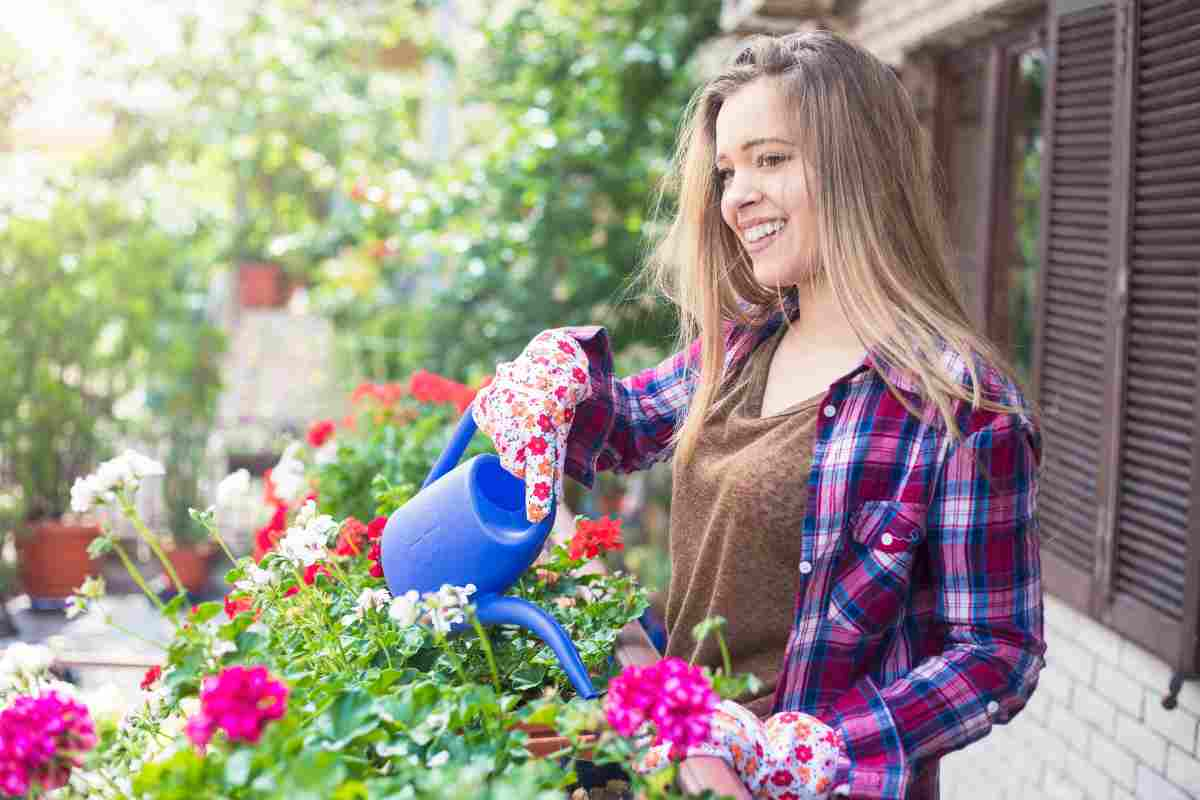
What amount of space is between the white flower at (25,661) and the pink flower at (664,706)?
0.53 m

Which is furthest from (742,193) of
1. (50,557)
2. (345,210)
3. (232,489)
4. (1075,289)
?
(345,210)

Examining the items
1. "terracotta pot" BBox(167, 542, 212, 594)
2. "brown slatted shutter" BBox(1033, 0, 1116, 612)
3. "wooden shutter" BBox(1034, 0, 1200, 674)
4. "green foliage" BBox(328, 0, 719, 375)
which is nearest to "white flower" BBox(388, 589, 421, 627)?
"wooden shutter" BBox(1034, 0, 1200, 674)

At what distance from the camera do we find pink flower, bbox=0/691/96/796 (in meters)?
1.04

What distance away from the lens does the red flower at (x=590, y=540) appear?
1729 millimetres

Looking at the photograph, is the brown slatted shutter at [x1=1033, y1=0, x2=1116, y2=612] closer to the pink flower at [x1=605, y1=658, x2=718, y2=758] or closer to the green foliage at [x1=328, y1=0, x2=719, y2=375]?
the pink flower at [x1=605, y1=658, x2=718, y2=758]

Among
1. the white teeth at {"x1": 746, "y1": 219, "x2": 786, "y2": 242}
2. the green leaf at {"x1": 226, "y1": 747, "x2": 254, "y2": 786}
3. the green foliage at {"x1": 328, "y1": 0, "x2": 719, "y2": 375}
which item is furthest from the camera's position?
the green foliage at {"x1": 328, "y1": 0, "x2": 719, "y2": 375}

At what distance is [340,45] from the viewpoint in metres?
7.82

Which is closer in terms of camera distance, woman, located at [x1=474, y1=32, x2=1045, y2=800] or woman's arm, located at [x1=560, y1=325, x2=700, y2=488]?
woman, located at [x1=474, y1=32, x2=1045, y2=800]

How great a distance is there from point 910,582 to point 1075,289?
1440 mm

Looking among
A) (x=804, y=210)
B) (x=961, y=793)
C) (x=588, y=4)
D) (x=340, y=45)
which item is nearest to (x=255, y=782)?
(x=804, y=210)

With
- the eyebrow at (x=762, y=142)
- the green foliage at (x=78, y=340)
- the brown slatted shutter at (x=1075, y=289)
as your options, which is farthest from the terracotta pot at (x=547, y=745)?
the green foliage at (x=78, y=340)

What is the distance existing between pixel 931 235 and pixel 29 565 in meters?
5.01

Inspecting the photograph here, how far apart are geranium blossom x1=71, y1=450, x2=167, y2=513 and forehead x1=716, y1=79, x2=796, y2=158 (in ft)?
2.38

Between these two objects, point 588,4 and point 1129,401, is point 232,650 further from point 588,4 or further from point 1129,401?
point 588,4
